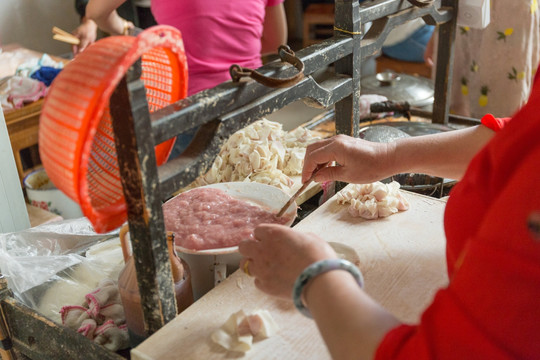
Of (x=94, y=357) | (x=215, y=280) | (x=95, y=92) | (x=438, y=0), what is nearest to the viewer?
(x=95, y=92)

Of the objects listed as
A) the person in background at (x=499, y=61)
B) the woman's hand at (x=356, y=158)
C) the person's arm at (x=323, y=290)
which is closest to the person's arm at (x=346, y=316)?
the person's arm at (x=323, y=290)

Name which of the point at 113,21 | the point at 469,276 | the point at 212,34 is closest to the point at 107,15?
the point at 113,21

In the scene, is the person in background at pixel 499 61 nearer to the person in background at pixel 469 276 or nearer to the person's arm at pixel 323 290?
the person in background at pixel 469 276

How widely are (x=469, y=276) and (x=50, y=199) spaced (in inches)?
95.0

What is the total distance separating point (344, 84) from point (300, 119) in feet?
3.98

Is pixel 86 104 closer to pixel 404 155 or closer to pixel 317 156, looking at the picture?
pixel 317 156

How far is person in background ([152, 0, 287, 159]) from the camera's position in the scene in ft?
7.42

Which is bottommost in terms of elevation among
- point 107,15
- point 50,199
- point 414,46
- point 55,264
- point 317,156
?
point 50,199

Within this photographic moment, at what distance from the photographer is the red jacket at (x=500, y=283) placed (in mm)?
635

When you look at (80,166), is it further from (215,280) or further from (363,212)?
(363,212)

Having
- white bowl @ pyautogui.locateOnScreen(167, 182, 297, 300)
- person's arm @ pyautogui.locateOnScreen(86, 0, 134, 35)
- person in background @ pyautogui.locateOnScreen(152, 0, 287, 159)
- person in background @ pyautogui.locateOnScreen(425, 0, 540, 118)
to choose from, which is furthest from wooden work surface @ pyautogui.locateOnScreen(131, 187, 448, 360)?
person's arm @ pyautogui.locateOnScreen(86, 0, 134, 35)

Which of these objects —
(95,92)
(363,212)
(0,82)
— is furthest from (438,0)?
(0,82)

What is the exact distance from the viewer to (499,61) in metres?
2.50

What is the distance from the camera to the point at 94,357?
3.63 feet
